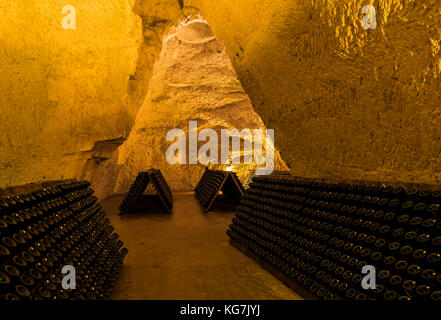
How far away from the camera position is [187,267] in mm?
2666

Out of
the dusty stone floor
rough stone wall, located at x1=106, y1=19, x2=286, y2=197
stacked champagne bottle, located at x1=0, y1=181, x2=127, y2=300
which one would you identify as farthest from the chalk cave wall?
stacked champagne bottle, located at x1=0, y1=181, x2=127, y2=300

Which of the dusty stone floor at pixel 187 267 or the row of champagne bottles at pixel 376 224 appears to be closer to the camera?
the row of champagne bottles at pixel 376 224

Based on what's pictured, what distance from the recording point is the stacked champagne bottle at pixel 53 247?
1.24 meters

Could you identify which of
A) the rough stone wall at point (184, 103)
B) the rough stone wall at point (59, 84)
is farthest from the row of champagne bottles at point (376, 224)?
the rough stone wall at point (184, 103)

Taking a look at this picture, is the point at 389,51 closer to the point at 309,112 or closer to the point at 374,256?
the point at 309,112

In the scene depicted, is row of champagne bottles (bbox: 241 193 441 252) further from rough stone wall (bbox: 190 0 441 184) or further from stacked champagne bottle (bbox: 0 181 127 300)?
stacked champagne bottle (bbox: 0 181 127 300)

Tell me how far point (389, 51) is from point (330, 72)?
27.9 inches

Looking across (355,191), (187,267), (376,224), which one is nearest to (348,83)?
(355,191)

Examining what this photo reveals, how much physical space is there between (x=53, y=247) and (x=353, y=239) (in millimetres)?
1861

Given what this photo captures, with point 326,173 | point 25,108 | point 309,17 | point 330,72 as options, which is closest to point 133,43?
point 25,108

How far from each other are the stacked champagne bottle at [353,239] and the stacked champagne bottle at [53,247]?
1479mm

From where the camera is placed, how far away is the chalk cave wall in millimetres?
2100

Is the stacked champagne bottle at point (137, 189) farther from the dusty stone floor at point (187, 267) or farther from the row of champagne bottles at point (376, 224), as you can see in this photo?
the row of champagne bottles at point (376, 224)

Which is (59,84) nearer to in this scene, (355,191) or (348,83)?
(348,83)
